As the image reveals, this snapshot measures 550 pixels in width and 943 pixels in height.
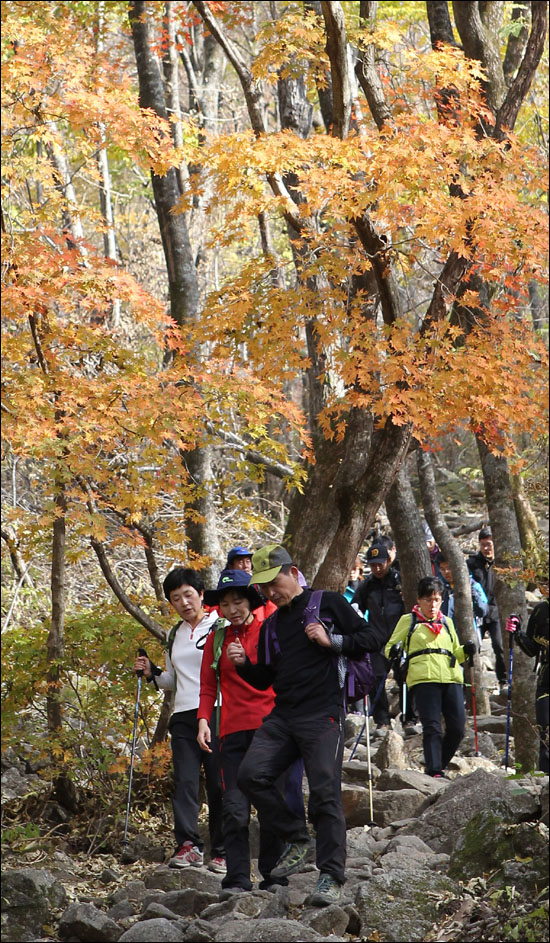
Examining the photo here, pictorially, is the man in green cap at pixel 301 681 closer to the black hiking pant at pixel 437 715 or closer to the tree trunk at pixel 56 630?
the tree trunk at pixel 56 630

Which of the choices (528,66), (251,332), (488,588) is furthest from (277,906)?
(488,588)

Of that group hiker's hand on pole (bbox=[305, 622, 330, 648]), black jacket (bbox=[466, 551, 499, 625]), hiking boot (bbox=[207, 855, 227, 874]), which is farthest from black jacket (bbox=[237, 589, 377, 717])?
black jacket (bbox=[466, 551, 499, 625])

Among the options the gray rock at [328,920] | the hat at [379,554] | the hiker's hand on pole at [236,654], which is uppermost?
the hat at [379,554]

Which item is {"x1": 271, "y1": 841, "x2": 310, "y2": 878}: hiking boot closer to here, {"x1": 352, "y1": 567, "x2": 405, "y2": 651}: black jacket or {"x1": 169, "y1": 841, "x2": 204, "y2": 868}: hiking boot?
{"x1": 169, "y1": 841, "x2": 204, "y2": 868}: hiking boot

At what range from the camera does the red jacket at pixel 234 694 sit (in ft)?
18.5

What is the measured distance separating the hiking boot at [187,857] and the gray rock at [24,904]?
0.80m

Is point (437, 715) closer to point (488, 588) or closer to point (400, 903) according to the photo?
point (400, 903)

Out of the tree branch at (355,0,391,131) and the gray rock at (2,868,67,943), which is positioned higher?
the tree branch at (355,0,391,131)

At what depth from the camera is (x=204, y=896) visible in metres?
5.42

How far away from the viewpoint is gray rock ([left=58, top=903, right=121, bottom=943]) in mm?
4812

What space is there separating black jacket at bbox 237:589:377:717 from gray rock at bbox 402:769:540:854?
4.81ft

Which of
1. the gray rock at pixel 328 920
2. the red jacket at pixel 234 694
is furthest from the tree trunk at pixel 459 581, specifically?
the gray rock at pixel 328 920

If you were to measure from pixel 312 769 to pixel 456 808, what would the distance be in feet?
5.79

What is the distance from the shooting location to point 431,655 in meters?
8.21
